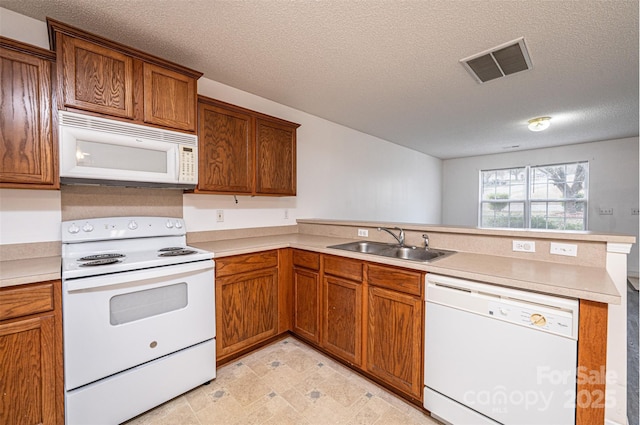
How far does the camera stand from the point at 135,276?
1.54 meters

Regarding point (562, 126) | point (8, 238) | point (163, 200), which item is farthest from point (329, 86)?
point (562, 126)

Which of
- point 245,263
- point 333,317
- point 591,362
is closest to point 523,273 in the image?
point 591,362

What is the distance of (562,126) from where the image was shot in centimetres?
392

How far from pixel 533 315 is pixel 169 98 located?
8.07 feet

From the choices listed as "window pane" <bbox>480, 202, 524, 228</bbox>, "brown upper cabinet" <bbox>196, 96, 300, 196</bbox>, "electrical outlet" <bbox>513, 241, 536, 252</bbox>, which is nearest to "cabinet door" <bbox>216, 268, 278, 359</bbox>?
"brown upper cabinet" <bbox>196, 96, 300, 196</bbox>

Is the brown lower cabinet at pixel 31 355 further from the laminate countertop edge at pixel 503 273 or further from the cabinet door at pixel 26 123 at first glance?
the cabinet door at pixel 26 123

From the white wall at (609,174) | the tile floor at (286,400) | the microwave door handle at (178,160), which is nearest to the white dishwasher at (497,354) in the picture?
the tile floor at (286,400)

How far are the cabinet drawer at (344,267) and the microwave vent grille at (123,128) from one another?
1350 millimetres

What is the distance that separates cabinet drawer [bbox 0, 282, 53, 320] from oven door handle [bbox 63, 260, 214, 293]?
89mm

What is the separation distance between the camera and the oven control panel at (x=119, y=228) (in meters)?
1.74

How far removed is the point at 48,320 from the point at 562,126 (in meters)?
5.74

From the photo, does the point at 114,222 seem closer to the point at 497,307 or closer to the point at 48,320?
the point at 48,320

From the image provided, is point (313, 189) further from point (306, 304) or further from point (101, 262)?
point (101, 262)

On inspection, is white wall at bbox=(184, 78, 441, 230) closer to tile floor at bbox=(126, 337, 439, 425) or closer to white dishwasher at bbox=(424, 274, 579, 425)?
tile floor at bbox=(126, 337, 439, 425)
